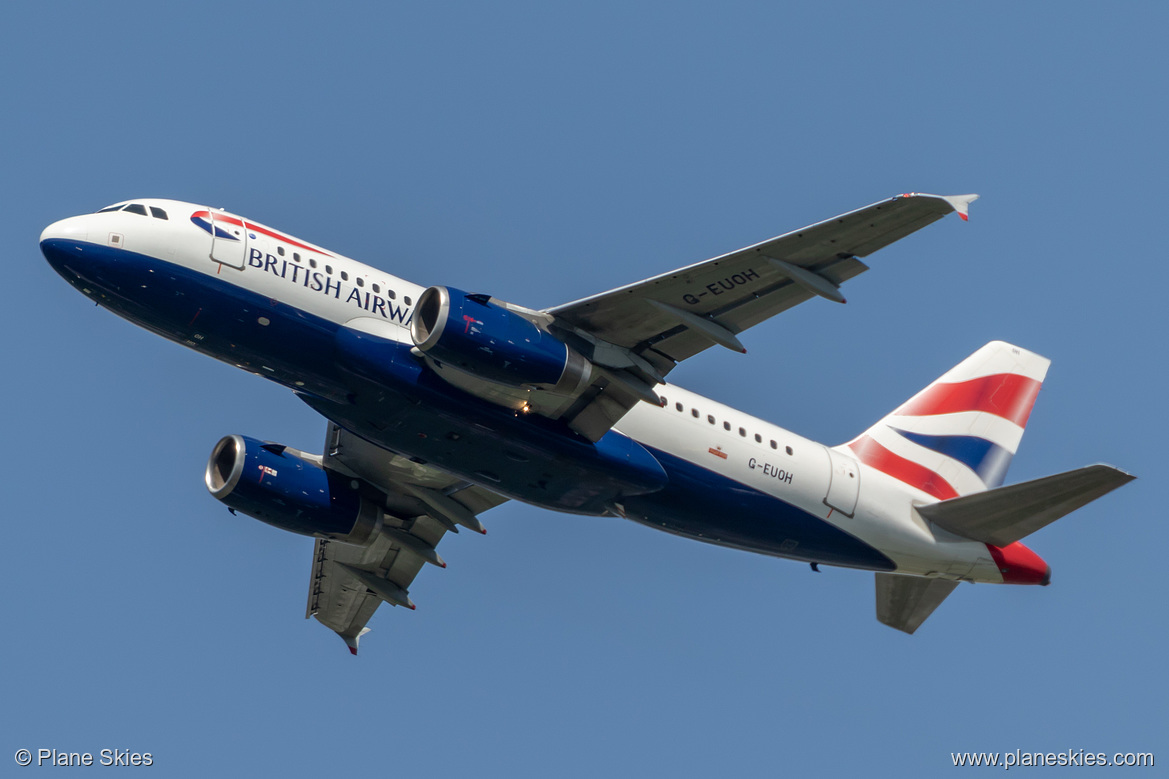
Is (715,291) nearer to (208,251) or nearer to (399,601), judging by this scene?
(208,251)

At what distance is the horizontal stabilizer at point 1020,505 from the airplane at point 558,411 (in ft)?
0.20

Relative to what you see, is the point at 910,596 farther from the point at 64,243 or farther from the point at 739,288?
the point at 64,243

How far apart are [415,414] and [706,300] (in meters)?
6.86

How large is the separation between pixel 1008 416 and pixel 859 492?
24.1ft

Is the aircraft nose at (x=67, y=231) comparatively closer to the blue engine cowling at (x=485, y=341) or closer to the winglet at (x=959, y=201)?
the blue engine cowling at (x=485, y=341)

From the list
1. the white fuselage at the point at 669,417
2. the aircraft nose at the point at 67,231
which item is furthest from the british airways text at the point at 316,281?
the aircraft nose at the point at 67,231

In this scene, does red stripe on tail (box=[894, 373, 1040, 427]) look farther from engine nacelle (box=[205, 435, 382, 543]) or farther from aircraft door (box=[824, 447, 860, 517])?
engine nacelle (box=[205, 435, 382, 543])

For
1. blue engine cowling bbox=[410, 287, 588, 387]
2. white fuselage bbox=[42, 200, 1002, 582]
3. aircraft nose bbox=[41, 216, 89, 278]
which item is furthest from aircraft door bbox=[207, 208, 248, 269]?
blue engine cowling bbox=[410, 287, 588, 387]

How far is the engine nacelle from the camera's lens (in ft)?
114

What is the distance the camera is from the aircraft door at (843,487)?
111ft

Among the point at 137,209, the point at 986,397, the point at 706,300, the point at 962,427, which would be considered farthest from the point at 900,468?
the point at 137,209

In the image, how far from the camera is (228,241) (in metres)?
29.3

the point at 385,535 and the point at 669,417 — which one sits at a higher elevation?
the point at 669,417

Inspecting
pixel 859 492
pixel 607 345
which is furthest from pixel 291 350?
pixel 859 492
